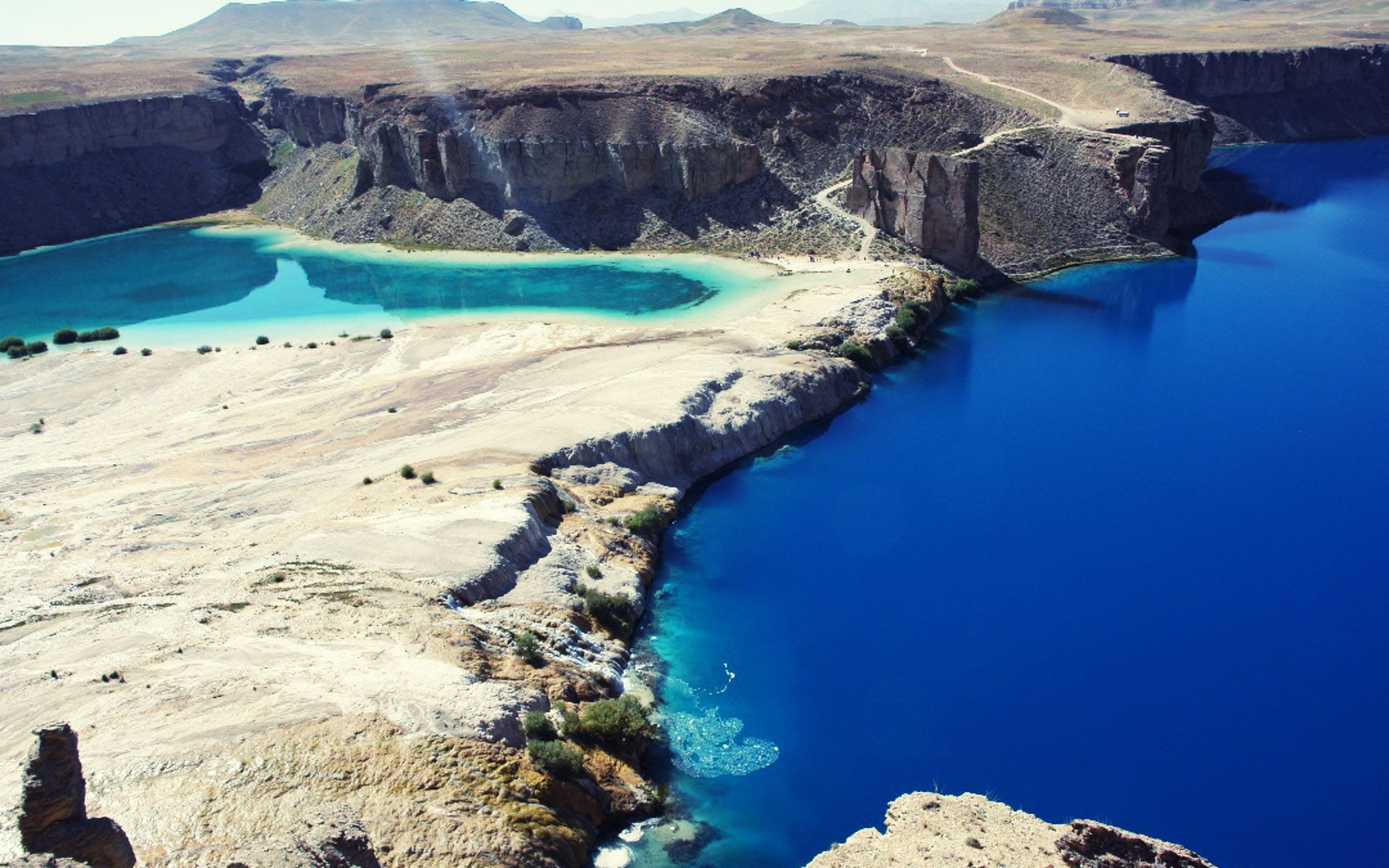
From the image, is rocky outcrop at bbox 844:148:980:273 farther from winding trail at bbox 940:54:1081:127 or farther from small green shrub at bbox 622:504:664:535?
small green shrub at bbox 622:504:664:535

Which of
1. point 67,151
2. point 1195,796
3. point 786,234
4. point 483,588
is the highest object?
point 67,151

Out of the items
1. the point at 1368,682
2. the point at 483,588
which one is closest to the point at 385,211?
the point at 483,588

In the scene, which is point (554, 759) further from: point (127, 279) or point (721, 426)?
point (127, 279)

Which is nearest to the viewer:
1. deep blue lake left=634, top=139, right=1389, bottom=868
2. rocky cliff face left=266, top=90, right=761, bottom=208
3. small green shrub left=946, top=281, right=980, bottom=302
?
deep blue lake left=634, top=139, right=1389, bottom=868

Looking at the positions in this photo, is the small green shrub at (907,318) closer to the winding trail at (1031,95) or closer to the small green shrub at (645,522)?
the small green shrub at (645,522)

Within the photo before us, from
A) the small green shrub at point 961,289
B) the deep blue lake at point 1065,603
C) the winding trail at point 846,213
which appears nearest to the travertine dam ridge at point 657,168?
the winding trail at point 846,213

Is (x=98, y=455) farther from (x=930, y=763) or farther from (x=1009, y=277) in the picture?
(x=1009, y=277)

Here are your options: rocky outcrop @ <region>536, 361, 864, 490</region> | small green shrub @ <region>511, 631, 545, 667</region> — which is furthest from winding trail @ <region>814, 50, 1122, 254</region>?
small green shrub @ <region>511, 631, 545, 667</region>
